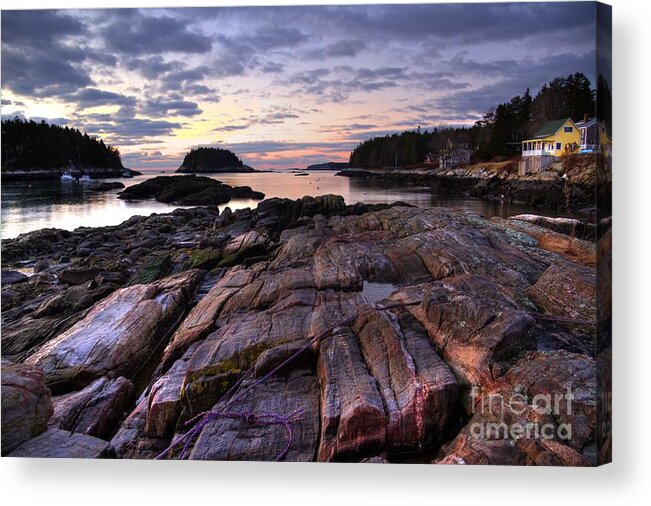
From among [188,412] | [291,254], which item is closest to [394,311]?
[291,254]

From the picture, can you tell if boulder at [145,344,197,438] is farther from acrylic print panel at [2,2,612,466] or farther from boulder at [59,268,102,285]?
boulder at [59,268,102,285]

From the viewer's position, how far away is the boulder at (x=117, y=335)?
5133 mm

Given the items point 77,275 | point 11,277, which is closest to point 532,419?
point 77,275

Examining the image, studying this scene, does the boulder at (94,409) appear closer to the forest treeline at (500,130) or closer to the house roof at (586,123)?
the forest treeline at (500,130)

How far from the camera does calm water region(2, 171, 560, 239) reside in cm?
552

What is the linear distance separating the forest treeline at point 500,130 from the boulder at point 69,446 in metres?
4.05

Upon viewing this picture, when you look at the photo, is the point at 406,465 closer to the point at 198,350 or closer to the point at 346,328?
the point at 346,328

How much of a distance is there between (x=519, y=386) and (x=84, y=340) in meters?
4.64

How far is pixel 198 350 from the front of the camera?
5016mm

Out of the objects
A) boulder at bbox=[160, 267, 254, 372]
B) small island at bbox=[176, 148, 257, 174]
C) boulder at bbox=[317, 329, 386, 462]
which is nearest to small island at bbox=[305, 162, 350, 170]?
small island at bbox=[176, 148, 257, 174]

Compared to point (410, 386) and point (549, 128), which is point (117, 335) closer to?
point (410, 386)

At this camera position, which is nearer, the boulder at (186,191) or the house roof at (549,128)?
the house roof at (549,128)

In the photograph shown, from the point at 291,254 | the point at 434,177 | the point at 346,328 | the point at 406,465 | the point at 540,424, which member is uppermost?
the point at 434,177

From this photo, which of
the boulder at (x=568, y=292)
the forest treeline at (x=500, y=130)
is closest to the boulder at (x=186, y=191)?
the forest treeline at (x=500, y=130)
